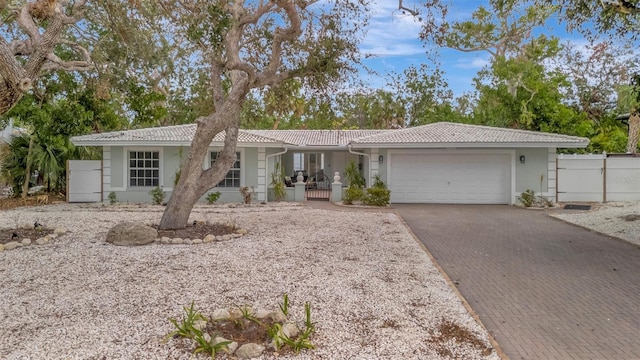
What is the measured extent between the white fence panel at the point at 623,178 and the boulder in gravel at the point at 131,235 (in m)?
18.4

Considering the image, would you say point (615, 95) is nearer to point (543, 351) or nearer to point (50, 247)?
point (543, 351)

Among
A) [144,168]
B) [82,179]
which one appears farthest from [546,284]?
[82,179]

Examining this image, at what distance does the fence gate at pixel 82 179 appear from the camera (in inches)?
698

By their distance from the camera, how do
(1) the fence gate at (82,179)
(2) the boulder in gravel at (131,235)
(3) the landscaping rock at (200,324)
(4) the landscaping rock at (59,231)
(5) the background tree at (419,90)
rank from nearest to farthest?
(3) the landscaping rock at (200,324) → (2) the boulder in gravel at (131,235) → (4) the landscaping rock at (59,231) → (1) the fence gate at (82,179) → (5) the background tree at (419,90)

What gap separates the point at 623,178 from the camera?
1808 centimetres

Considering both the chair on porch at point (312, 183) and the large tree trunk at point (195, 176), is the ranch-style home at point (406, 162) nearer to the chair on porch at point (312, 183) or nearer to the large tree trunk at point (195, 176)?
the chair on porch at point (312, 183)

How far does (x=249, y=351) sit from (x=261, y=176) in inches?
563

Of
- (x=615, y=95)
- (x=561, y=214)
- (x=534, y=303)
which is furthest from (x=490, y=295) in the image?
(x=615, y=95)

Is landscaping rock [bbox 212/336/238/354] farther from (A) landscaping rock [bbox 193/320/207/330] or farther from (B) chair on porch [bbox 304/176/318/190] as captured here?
(B) chair on porch [bbox 304/176/318/190]

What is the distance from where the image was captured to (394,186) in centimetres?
1883

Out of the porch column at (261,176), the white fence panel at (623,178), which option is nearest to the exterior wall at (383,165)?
the porch column at (261,176)

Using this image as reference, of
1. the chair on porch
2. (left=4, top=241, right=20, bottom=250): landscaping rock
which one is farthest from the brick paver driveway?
the chair on porch

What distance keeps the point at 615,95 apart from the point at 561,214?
1873cm

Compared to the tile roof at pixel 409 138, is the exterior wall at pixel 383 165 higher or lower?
lower
